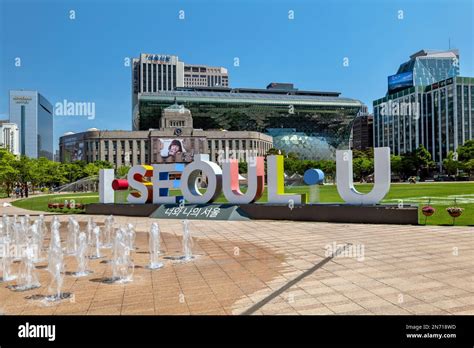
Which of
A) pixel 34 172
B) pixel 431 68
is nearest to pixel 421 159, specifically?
pixel 431 68

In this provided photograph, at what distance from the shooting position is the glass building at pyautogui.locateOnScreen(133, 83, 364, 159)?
435 feet

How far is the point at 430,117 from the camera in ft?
422

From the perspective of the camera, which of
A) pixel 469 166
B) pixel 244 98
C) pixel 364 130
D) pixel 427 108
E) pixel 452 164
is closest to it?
pixel 469 166

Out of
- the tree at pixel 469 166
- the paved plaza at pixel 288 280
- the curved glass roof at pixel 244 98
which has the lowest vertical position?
the paved plaza at pixel 288 280

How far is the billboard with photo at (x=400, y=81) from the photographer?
479 feet

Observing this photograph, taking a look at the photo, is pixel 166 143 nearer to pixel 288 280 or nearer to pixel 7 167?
pixel 7 167

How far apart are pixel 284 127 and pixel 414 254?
138 m

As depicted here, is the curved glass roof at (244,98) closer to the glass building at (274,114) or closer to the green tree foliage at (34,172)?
the glass building at (274,114)

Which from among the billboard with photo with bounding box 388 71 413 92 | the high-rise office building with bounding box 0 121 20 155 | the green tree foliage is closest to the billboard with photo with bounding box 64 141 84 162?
the green tree foliage

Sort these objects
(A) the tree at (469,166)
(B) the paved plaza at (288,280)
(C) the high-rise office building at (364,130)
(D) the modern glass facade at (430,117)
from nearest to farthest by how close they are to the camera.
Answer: (B) the paved plaza at (288,280) < (A) the tree at (469,166) < (D) the modern glass facade at (430,117) < (C) the high-rise office building at (364,130)

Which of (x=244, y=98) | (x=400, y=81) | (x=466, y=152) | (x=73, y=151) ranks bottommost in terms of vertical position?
(x=466, y=152)

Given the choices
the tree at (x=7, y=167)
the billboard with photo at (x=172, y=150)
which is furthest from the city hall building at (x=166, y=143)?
the tree at (x=7, y=167)

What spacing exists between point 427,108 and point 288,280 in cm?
13679

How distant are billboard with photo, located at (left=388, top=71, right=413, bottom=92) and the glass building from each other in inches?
539
